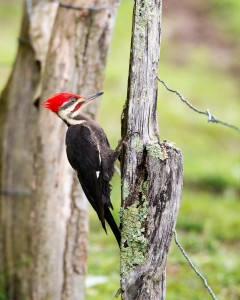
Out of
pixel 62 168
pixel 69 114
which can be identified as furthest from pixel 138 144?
pixel 62 168

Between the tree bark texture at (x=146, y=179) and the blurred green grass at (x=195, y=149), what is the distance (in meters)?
2.26

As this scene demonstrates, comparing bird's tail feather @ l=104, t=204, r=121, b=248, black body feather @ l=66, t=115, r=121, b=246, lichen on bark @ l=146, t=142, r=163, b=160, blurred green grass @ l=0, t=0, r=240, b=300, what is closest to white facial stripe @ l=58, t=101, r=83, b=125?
black body feather @ l=66, t=115, r=121, b=246

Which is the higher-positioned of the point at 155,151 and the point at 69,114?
the point at 69,114

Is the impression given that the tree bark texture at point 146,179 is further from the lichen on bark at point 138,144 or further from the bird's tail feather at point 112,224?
the bird's tail feather at point 112,224

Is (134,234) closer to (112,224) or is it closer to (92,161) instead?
(112,224)

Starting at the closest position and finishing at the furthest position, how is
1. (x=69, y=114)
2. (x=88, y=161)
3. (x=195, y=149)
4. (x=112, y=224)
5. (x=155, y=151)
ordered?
(x=155, y=151), (x=112, y=224), (x=88, y=161), (x=69, y=114), (x=195, y=149)

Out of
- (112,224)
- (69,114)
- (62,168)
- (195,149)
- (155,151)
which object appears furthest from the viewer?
(195,149)

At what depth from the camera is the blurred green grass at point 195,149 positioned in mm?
5352

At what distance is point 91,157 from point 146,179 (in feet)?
1.46

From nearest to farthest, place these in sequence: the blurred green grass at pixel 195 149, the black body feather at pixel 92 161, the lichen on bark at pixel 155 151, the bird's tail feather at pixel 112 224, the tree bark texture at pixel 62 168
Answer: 1. the lichen on bark at pixel 155 151
2. the bird's tail feather at pixel 112 224
3. the black body feather at pixel 92 161
4. the tree bark texture at pixel 62 168
5. the blurred green grass at pixel 195 149

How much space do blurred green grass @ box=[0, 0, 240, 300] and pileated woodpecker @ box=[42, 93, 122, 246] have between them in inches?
82.5

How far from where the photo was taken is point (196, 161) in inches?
326

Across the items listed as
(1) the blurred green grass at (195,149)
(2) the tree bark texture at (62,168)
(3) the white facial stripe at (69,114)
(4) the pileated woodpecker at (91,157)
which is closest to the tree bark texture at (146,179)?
(4) the pileated woodpecker at (91,157)

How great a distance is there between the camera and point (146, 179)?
271 centimetres
